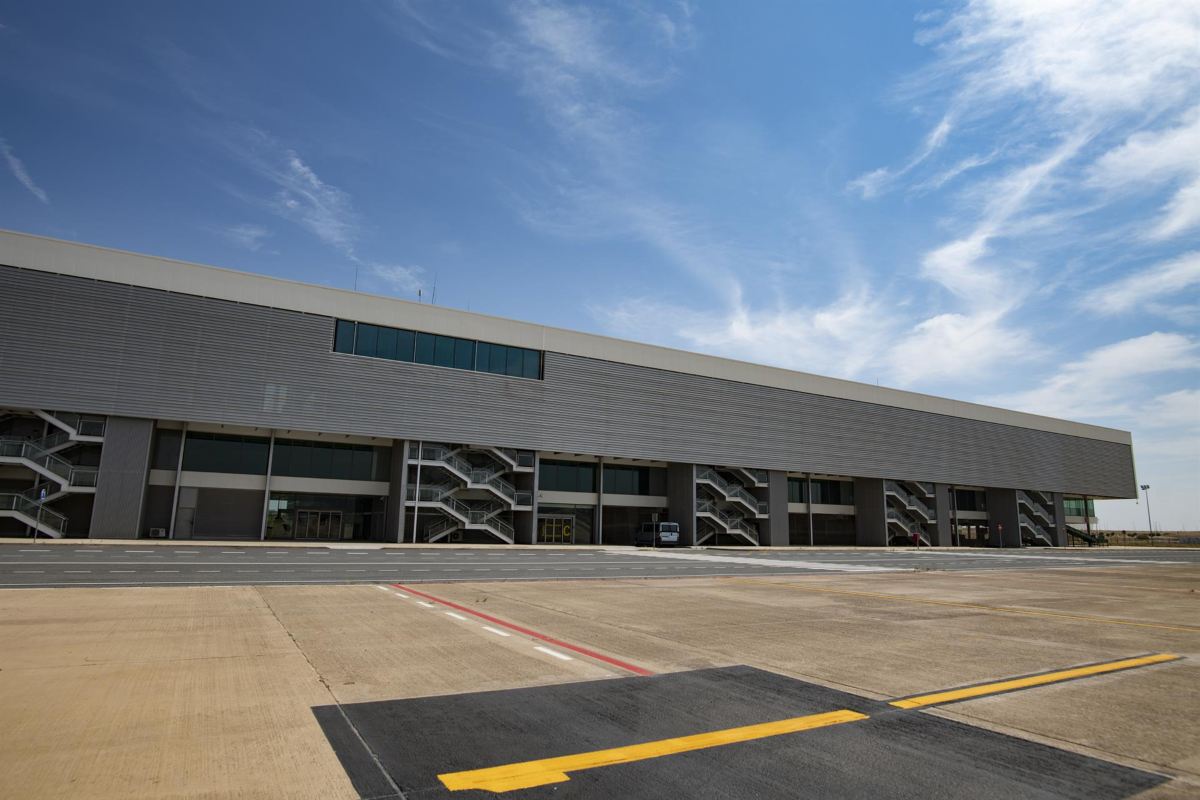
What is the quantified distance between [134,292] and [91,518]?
12.7m

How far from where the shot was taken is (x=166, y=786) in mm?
4273

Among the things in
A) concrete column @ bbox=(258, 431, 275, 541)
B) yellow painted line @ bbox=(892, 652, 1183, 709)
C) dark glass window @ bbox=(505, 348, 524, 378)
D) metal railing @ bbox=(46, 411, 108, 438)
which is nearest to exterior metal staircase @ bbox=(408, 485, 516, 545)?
concrete column @ bbox=(258, 431, 275, 541)

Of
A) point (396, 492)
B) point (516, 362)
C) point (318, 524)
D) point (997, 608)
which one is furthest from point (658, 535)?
point (997, 608)

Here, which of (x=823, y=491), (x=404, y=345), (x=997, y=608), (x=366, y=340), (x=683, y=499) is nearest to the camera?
(x=997, y=608)

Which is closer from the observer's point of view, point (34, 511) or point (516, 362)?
point (34, 511)

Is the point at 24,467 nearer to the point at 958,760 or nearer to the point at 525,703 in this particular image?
the point at 525,703

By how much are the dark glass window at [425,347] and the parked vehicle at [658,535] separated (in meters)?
21.3

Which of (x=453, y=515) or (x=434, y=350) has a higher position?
(x=434, y=350)

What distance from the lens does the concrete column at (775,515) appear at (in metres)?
59.2

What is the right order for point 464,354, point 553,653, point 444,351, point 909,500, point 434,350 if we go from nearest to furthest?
1. point 553,653
2. point 434,350
3. point 444,351
4. point 464,354
5. point 909,500

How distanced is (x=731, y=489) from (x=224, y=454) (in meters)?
39.0

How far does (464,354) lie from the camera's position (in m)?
47.5

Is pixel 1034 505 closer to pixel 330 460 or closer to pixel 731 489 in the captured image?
pixel 731 489

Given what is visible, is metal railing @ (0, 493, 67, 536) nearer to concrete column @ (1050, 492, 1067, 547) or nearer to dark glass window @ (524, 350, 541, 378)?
dark glass window @ (524, 350, 541, 378)
